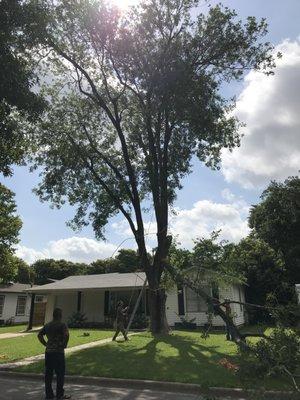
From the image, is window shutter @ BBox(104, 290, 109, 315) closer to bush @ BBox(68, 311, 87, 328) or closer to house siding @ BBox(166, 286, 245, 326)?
bush @ BBox(68, 311, 87, 328)

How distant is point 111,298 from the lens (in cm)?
3027

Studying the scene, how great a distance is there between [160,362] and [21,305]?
99.8ft

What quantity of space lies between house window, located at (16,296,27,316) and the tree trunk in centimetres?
2332

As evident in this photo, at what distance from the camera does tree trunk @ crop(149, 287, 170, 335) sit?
774 inches

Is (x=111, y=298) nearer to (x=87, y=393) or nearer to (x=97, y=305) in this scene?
(x=97, y=305)

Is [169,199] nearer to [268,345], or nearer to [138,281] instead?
[138,281]

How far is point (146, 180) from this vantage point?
76.9ft

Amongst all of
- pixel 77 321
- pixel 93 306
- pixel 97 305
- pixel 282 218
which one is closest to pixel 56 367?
pixel 77 321

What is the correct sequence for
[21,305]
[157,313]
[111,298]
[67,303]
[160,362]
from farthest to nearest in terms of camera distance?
1. [21,305]
2. [67,303]
3. [111,298]
4. [157,313]
5. [160,362]

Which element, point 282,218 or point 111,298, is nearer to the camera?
point 111,298

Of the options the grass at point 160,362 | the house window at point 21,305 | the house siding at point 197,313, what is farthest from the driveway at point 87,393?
the house window at point 21,305

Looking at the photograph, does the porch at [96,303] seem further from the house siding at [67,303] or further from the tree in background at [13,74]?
the tree in background at [13,74]

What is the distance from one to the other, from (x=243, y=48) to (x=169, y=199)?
27.4ft

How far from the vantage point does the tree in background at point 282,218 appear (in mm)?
42281
